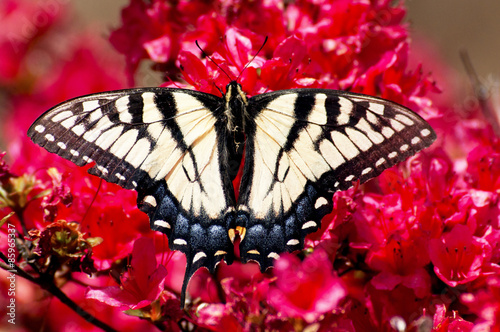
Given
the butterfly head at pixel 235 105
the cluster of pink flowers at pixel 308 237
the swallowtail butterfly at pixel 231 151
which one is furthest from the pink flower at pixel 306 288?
the butterfly head at pixel 235 105

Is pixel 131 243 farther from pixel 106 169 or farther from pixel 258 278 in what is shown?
pixel 258 278

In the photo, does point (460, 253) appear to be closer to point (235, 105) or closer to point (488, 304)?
point (488, 304)

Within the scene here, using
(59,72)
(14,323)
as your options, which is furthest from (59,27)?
(14,323)

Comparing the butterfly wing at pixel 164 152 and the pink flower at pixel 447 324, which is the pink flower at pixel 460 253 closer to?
the pink flower at pixel 447 324

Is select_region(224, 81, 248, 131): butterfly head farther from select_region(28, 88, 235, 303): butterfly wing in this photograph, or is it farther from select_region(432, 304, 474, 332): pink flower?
select_region(432, 304, 474, 332): pink flower

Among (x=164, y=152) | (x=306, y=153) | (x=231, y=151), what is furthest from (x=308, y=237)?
(x=164, y=152)

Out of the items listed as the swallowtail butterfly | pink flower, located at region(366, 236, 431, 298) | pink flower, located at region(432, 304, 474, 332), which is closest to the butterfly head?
the swallowtail butterfly
